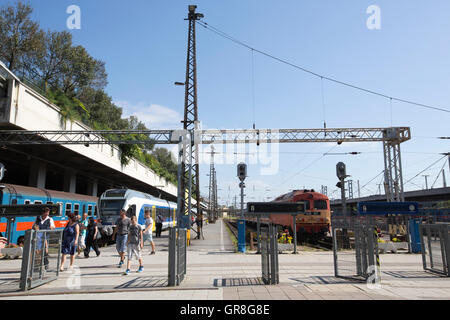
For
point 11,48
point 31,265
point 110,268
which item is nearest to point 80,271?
point 110,268

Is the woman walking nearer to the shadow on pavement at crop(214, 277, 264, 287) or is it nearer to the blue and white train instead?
the shadow on pavement at crop(214, 277, 264, 287)

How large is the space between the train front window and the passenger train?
4.93ft

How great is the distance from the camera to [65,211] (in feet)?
66.0

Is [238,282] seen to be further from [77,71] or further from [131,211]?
[77,71]

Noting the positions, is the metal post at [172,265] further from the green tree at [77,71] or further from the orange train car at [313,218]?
the green tree at [77,71]

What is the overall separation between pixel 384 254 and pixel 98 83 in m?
42.4

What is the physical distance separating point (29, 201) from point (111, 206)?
226 inches

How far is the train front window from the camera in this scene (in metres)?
21.4

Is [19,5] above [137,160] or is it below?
above

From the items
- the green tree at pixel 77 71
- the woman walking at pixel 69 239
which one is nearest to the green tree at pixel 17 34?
the green tree at pixel 77 71

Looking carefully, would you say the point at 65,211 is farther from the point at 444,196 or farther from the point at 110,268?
the point at 444,196

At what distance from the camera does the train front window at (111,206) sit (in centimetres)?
2139

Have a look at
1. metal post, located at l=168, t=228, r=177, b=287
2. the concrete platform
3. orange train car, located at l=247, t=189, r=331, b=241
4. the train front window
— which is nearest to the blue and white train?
the train front window

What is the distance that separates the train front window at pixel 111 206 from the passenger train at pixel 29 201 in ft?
4.93
